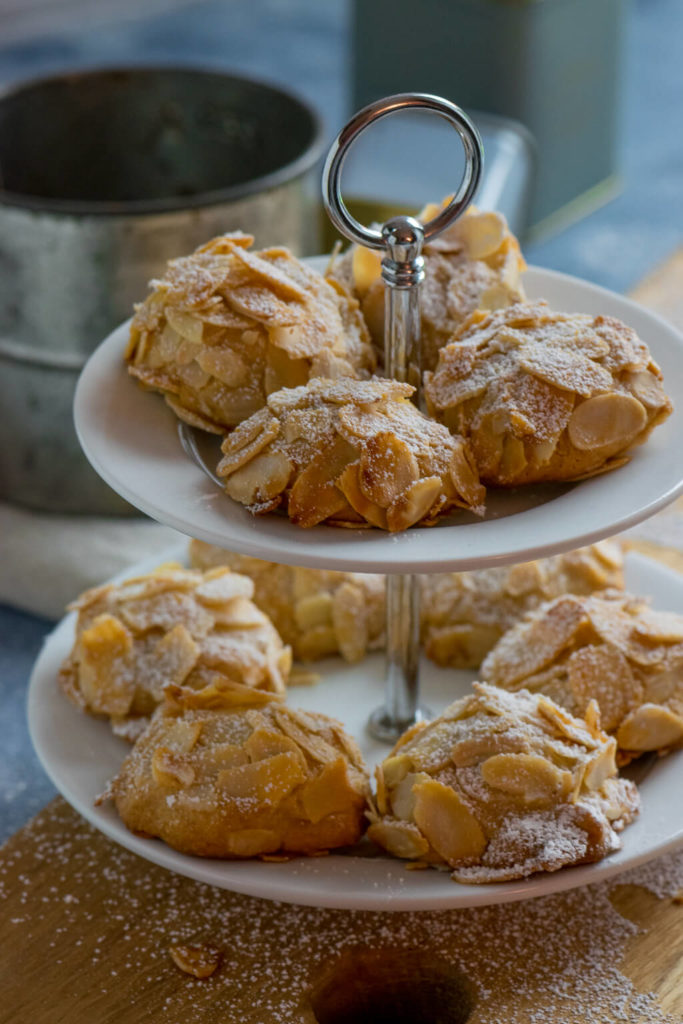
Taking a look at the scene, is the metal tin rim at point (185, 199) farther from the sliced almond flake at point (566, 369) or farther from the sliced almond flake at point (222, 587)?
the sliced almond flake at point (566, 369)

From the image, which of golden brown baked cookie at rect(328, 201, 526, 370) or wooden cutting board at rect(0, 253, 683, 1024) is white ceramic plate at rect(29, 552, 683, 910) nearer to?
wooden cutting board at rect(0, 253, 683, 1024)

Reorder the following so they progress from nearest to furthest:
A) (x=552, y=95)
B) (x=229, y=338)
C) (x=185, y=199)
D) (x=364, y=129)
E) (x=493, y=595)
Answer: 1. (x=364, y=129)
2. (x=229, y=338)
3. (x=493, y=595)
4. (x=185, y=199)
5. (x=552, y=95)

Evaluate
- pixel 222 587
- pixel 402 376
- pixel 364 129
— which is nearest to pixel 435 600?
pixel 222 587

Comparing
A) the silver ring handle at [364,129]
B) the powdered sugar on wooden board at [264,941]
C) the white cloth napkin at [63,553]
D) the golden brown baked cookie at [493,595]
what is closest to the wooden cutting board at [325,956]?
the powdered sugar on wooden board at [264,941]

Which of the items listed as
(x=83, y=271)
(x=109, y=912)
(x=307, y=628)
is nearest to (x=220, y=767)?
(x=109, y=912)

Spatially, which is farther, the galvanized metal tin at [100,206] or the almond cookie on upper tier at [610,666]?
the galvanized metal tin at [100,206]

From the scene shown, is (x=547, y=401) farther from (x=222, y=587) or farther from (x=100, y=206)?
(x=100, y=206)
